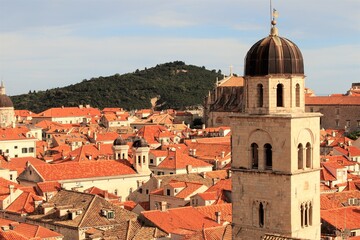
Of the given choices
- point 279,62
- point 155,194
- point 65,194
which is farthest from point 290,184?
point 155,194

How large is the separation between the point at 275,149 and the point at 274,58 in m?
2.72

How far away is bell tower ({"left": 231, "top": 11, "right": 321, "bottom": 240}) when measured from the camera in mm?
22562

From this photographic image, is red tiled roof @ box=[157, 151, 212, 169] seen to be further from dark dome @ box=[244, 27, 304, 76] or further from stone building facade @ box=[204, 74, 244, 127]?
stone building facade @ box=[204, 74, 244, 127]

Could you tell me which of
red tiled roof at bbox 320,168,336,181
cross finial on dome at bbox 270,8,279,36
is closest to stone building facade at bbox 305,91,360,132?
red tiled roof at bbox 320,168,336,181

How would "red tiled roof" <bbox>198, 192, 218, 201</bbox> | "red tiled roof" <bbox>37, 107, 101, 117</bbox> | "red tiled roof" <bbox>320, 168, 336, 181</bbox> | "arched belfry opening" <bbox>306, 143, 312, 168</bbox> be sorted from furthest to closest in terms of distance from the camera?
"red tiled roof" <bbox>37, 107, 101, 117</bbox> < "red tiled roof" <bbox>320, 168, 336, 181</bbox> < "red tiled roof" <bbox>198, 192, 218, 201</bbox> < "arched belfry opening" <bbox>306, 143, 312, 168</bbox>

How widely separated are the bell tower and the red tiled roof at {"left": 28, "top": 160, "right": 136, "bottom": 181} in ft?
112

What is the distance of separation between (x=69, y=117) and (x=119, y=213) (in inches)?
4471

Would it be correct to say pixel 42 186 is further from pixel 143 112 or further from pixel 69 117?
pixel 143 112

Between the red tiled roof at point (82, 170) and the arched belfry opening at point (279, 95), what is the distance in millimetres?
35142

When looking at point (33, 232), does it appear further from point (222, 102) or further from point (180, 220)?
point (222, 102)

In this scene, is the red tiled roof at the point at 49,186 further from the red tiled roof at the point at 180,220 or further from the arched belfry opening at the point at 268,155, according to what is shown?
the arched belfry opening at the point at 268,155

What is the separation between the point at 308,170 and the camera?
23.0m

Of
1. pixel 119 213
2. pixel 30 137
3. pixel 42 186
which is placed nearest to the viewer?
pixel 119 213

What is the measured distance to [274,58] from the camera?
2295 cm
